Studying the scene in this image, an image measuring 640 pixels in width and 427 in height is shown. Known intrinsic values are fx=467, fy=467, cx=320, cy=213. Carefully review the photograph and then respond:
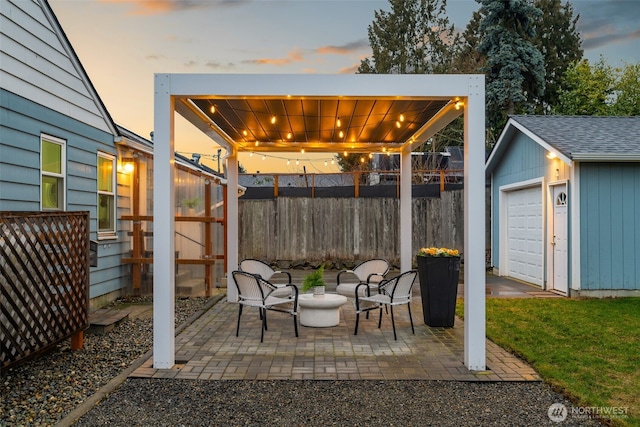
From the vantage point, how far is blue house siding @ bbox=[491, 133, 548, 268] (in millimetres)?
9750

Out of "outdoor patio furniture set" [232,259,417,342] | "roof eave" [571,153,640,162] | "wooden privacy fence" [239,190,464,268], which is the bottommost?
"outdoor patio furniture set" [232,259,417,342]

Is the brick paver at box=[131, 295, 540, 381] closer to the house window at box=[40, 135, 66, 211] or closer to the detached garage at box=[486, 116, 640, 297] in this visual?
the house window at box=[40, 135, 66, 211]

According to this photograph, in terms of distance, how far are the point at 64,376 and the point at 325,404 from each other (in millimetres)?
2464

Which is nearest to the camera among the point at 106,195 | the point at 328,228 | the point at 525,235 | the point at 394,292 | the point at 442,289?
the point at 394,292

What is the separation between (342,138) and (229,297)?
130 inches

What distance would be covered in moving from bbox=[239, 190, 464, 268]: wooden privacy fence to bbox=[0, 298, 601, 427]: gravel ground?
822cm

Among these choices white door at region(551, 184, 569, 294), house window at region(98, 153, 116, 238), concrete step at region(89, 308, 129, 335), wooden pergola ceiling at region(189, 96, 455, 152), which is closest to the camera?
wooden pergola ceiling at region(189, 96, 455, 152)

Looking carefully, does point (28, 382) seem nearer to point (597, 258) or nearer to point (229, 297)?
point (229, 297)

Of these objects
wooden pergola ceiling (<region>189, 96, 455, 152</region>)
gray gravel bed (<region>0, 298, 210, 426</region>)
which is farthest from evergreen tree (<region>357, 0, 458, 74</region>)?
gray gravel bed (<region>0, 298, 210, 426</region>)

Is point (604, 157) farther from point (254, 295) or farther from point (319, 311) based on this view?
point (254, 295)

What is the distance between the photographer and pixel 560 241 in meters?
8.89

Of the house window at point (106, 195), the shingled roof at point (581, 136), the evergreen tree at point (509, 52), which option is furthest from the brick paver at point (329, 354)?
the evergreen tree at point (509, 52)

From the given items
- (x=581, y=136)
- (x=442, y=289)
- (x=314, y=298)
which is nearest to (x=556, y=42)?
(x=581, y=136)

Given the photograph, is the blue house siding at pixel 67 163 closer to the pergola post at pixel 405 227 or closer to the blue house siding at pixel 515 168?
the pergola post at pixel 405 227
